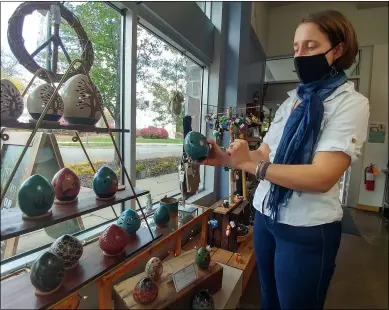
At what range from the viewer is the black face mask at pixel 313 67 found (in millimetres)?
693

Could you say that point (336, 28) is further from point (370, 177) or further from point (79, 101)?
point (370, 177)

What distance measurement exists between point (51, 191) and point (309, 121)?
0.71 m

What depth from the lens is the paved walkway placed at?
803mm

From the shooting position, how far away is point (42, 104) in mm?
557

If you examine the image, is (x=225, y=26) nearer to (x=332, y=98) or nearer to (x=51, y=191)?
(x=332, y=98)

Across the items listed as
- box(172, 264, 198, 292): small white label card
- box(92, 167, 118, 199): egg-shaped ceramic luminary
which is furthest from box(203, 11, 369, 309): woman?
box(172, 264, 198, 292): small white label card

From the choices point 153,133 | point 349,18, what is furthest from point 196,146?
point 349,18

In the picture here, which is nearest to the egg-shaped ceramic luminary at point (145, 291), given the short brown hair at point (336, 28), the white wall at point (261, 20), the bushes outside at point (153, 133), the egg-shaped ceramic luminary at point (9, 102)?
the egg-shaped ceramic luminary at point (9, 102)

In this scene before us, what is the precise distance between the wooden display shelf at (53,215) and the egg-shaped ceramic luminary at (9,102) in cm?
23

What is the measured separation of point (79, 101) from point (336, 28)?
75cm

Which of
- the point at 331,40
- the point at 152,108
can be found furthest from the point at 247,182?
the point at 331,40

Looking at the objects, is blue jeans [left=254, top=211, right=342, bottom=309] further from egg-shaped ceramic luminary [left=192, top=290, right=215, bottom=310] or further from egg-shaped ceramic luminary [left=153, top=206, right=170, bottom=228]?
egg-shaped ceramic luminary [left=153, top=206, right=170, bottom=228]

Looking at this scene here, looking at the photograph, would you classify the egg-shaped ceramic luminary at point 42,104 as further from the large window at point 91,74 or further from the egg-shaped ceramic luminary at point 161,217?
the egg-shaped ceramic luminary at point 161,217

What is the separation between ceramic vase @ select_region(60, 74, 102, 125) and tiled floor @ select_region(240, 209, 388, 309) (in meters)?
1.36
